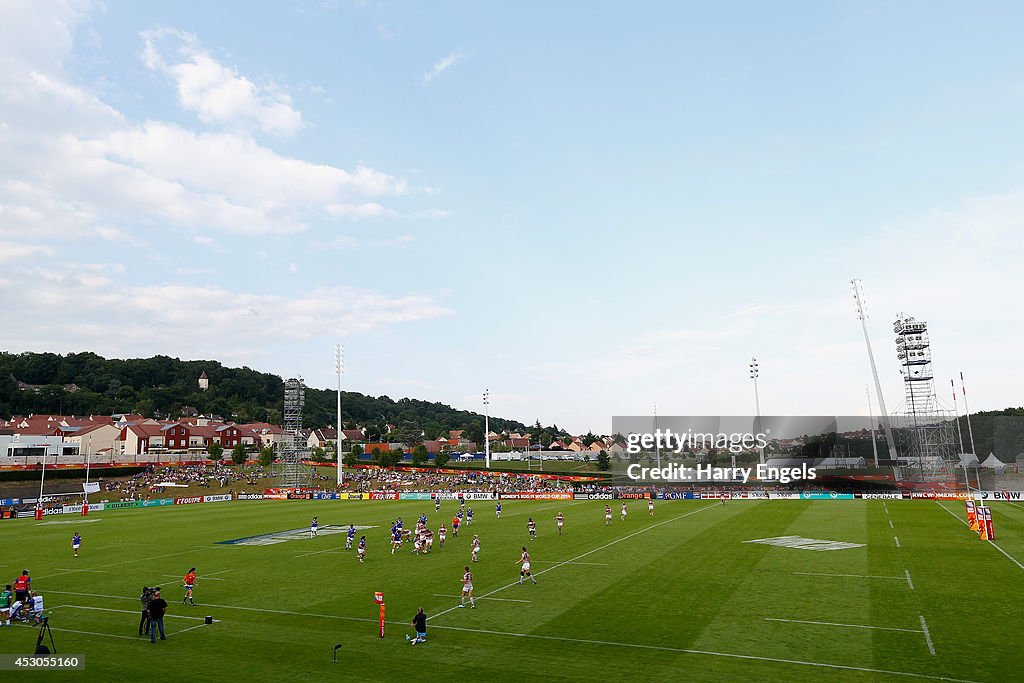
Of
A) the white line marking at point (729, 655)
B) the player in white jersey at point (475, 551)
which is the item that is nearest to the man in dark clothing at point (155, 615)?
the white line marking at point (729, 655)

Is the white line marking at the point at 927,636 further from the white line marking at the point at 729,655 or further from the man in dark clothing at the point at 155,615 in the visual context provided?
the man in dark clothing at the point at 155,615

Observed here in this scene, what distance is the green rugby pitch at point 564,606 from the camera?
60.5 ft

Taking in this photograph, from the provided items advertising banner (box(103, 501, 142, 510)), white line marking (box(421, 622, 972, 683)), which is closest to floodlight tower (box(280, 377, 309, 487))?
advertising banner (box(103, 501, 142, 510))

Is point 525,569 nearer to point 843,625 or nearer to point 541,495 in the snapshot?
point 843,625

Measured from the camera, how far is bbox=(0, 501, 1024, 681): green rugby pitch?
726 inches

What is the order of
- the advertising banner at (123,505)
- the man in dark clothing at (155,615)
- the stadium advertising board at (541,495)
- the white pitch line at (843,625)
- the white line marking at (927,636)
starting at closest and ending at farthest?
the white line marking at (927,636)
the man in dark clothing at (155,615)
the white pitch line at (843,625)
the advertising banner at (123,505)
the stadium advertising board at (541,495)

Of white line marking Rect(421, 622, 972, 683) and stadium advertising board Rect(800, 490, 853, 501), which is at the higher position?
white line marking Rect(421, 622, 972, 683)

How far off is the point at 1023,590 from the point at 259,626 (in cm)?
2993

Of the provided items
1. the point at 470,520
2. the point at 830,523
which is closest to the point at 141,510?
the point at 470,520

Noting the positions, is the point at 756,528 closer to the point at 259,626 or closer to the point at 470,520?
the point at 470,520

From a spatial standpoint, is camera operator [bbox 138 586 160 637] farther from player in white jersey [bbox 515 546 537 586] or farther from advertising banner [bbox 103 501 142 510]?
advertising banner [bbox 103 501 142 510]

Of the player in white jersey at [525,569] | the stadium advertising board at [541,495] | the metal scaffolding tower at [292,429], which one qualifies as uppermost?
the metal scaffolding tower at [292,429]

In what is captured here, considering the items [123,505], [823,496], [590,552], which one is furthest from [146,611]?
[823,496]

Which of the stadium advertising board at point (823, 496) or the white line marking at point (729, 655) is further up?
the white line marking at point (729, 655)
